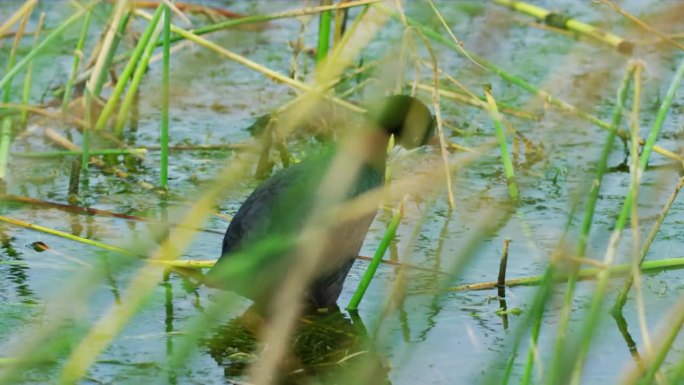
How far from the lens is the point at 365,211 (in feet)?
5.70

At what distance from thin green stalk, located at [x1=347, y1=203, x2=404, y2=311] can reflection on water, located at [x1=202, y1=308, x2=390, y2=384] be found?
83 millimetres

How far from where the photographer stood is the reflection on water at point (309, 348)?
9.12 feet

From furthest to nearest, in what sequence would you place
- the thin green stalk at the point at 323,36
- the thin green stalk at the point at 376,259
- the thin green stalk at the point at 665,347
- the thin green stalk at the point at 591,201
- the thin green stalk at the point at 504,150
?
the thin green stalk at the point at 323,36
the thin green stalk at the point at 504,150
the thin green stalk at the point at 376,259
the thin green stalk at the point at 665,347
the thin green stalk at the point at 591,201

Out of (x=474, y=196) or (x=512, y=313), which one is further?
(x=474, y=196)

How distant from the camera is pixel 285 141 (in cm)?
481

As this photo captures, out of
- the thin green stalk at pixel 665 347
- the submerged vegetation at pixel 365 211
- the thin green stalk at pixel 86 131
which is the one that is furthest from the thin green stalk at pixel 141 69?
the thin green stalk at pixel 665 347

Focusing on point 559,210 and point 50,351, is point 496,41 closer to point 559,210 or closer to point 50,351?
point 50,351

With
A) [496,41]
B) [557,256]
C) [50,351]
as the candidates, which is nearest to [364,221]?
[557,256]

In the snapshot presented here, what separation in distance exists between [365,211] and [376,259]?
3.29ft

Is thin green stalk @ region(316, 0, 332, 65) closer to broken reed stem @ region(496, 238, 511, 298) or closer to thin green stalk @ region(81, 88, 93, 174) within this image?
thin green stalk @ region(81, 88, 93, 174)

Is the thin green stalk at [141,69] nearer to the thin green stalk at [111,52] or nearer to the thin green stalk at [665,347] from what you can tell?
the thin green stalk at [111,52]

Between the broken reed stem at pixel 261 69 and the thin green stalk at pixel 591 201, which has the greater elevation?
the broken reed stem at pixel 261 69

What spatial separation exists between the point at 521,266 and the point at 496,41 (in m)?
2.55

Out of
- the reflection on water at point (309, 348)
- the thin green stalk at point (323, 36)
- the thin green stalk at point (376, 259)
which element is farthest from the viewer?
the thin green stalk at point (323, 36)
